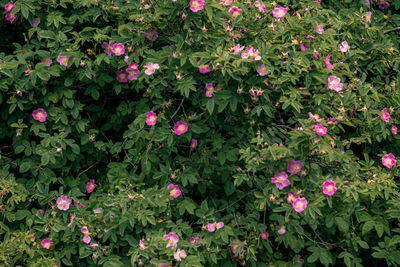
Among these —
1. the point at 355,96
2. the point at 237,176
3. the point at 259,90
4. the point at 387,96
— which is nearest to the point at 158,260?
the point at 237,176

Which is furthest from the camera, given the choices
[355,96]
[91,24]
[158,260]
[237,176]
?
[91,24]

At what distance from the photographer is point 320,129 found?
8.17 feet

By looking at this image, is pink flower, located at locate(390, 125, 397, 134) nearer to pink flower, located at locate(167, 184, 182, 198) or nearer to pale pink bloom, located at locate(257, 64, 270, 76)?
pale pink bloom, located at locate(257, 64, 270, 76)

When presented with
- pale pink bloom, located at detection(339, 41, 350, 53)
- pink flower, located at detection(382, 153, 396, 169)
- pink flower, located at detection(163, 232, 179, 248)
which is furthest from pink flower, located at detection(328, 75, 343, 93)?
pink flower, located at detection(163, 232, 179, 248)

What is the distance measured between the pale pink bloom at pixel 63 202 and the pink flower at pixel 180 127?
790 millimetres

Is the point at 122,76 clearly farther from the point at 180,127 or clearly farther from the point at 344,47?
the point at 344,47

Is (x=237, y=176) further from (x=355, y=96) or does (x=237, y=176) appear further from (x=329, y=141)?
(x=355, y=96)

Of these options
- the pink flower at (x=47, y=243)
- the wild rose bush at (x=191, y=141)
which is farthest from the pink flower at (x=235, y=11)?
the pink flower at (x=47, y=243)

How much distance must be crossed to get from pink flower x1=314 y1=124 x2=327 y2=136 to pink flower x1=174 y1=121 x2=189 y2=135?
0.72 metres

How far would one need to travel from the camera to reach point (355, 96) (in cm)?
292

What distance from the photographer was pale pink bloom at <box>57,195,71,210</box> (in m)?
2.96

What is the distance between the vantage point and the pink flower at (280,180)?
2.67 meters

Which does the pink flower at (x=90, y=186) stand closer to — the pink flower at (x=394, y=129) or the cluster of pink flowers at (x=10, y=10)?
the cluster of pink flowers at (x=10, y=10)

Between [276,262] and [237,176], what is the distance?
Answer: 0.67 metres
